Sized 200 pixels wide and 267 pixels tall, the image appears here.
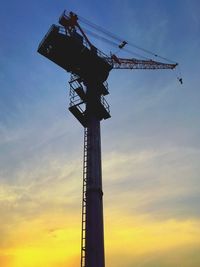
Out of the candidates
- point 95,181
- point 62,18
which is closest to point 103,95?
point 95,181

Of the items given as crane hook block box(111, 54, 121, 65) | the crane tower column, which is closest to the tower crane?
the crane tower column

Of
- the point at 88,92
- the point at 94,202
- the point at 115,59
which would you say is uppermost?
the point at 115,59

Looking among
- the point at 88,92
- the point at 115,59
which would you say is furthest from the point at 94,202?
the point at 115,59

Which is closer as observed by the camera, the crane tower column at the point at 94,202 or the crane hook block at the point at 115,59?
the crane tower column at the point at 94,202

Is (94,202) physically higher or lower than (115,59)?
lower

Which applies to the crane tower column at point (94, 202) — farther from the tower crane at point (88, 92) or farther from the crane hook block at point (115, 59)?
the crane hook block at point (115, 59)

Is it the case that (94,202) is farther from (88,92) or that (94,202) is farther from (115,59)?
(115,59)

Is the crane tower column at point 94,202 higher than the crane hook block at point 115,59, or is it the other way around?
the crane hook block at point 115,59

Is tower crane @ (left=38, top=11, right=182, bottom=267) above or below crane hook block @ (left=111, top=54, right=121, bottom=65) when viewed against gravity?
below

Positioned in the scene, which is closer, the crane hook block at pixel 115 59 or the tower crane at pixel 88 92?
the tower crane at pixel 88 92

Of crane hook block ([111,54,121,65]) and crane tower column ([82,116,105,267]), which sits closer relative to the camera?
crane tower column ([82,116,105,267])

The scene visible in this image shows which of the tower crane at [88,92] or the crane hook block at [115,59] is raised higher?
the crane hook block at [115,59]

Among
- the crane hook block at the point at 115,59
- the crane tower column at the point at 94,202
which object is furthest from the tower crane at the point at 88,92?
the crane hook block at the point at 115,59

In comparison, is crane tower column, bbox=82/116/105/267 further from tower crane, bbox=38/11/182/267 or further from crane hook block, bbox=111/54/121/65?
crane hook block, bbox=111/54/121/65
